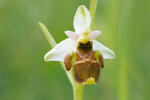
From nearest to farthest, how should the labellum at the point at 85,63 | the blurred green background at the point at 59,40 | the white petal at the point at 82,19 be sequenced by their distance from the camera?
the labellum at the point at 85,63 → the white petal at the point at 82,19 → the blurred green background at the point at 59,40

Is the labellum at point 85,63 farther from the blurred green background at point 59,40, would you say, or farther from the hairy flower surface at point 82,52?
the blurred green background at point 59,40

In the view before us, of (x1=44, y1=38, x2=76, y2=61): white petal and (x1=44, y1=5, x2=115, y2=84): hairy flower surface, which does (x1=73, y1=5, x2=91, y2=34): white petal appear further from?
(x1=44, y1=38, x2=76, y2=61): white petal

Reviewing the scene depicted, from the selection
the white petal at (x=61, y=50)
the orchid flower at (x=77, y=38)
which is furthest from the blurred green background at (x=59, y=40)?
the white petal at (x=61, y=50)

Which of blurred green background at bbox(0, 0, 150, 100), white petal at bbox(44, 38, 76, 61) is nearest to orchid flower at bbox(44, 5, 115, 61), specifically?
white petal at bbox(44, 38, 76, 61)

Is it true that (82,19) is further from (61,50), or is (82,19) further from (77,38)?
(61,50)
